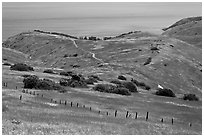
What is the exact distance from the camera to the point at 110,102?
3766 centimetres

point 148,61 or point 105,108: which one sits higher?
point 105,108

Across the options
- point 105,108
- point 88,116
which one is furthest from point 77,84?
point 88,116

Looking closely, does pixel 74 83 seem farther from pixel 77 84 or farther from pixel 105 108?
pixel 105 108

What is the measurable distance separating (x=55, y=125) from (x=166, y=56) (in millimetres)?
89804

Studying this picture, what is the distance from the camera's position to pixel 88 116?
27.7m

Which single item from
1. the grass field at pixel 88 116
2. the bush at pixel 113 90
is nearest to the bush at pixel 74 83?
the bush at pixel 113 90

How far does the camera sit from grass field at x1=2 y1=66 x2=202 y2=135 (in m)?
21.9

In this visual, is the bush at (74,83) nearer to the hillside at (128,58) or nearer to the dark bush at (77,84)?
the dark bush at (77,84)

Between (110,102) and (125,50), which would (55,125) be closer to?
(110,102)

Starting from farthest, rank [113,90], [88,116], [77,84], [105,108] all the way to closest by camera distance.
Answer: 1. [77,84]
2. [113,90]
3. [105,108]
4. [88,116]

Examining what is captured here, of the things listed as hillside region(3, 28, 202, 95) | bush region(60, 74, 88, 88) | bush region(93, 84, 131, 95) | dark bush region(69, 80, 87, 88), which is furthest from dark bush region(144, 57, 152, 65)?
bush region(93, 84, 131, 95)

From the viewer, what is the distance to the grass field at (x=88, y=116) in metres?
21.9

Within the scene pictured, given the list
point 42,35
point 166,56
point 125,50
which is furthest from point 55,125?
point 42,35

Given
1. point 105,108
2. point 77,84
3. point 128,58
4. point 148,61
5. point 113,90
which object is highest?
point 105,108
